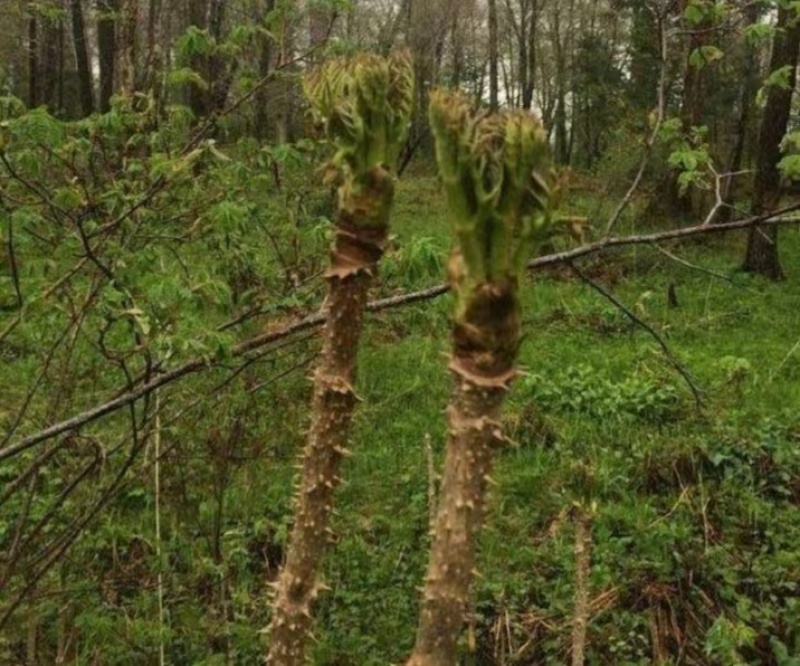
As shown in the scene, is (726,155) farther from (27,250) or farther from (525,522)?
(27,250)

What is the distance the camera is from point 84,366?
4.63 m

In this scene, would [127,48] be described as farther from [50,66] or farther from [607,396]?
[50,66]

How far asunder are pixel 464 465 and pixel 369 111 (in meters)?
0.32

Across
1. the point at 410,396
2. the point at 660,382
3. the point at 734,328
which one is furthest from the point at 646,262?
the point at 410,396

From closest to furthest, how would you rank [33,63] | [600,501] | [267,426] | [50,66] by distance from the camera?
[267,426]
[600,501]
[33,63]
[50,66]

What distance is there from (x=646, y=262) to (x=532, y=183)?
11.3 meters

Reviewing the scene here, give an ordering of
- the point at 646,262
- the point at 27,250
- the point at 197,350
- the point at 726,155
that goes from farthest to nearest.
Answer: the point at 726,155 → the point at 646,262 → the point at 27,250 → the point at 197,350

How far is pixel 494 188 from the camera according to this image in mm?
626

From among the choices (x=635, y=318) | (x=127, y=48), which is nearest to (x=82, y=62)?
(x=127, y=48)

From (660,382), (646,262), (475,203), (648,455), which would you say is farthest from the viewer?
(646,262)

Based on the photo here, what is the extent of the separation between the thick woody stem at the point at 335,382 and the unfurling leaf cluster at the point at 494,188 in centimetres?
15

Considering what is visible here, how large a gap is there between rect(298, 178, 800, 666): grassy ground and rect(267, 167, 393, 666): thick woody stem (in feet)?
5.24

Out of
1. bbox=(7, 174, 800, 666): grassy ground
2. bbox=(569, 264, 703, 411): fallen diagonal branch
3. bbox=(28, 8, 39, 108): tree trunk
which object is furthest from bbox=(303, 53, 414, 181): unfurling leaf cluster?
bbox=(28, 8, 39, 108): tree trunk

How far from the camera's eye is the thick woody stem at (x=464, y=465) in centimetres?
67
